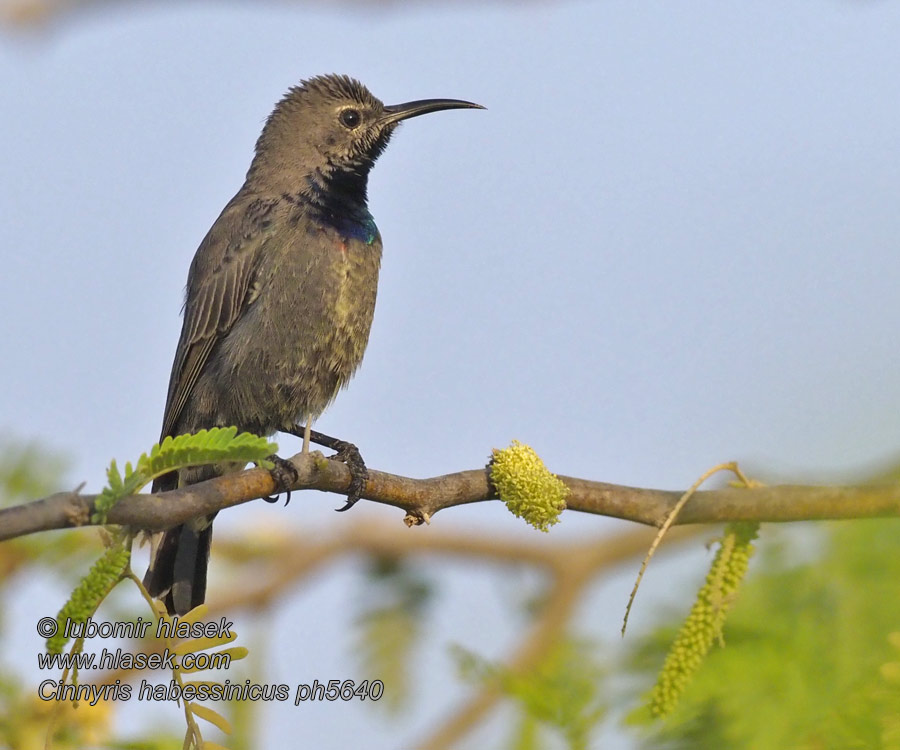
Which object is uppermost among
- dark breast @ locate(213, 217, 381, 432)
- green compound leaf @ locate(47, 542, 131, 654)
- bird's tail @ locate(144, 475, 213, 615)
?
dark breast @ locate(213, 217, 381, 432)

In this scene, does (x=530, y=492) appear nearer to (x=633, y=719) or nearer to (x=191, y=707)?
(x=633, y=719)

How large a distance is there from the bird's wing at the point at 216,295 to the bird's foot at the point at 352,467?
881 mm

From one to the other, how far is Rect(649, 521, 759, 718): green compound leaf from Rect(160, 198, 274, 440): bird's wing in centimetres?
269

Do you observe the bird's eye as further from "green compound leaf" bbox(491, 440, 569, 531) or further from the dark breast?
"green compound leaf" bbox(491, 440, 569, 531)

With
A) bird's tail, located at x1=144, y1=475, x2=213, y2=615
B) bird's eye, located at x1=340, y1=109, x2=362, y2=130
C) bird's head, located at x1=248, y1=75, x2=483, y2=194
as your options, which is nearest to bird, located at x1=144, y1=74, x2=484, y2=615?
bird's tail, located at x1=144, y1=475, x2=213, y2=615

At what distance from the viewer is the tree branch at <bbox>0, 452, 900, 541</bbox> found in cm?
211

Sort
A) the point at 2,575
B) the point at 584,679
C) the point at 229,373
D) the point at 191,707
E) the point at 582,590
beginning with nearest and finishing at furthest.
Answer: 1. the point at 191,707
2. the point at 584,679
3. the point at 2,575
4. the point at 229,373
5. the point at 582,590

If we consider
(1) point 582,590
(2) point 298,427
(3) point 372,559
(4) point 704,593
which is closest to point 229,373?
(2) point 298,427

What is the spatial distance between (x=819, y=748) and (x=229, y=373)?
3257mm

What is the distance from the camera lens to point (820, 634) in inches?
126

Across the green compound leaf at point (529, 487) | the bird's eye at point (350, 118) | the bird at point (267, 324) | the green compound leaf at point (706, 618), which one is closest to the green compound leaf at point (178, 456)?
the green compound leaf at point (529, 487)

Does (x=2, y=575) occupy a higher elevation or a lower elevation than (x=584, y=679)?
higher

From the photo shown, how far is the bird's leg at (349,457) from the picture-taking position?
3295 mm

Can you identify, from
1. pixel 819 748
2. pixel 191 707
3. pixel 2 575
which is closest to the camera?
pixel 819 748
